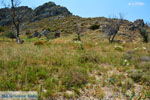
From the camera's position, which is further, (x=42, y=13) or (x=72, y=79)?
(x=42, y=13)

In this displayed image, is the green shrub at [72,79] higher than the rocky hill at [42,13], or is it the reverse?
the rocky hill at [42,13]

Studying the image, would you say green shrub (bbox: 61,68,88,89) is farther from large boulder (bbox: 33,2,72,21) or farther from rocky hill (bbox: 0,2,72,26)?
large boulder (bbox: 33,2,72,21)

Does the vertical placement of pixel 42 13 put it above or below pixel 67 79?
above

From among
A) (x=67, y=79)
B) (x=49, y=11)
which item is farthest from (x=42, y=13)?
(x=67, y=79)

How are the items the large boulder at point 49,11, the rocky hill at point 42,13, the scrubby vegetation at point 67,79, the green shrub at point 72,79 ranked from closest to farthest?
the scrubby vegetation at point 67,79, the green shrub at point 72,79, the rocky hill at point 42,13, the large boulder at point 49,11

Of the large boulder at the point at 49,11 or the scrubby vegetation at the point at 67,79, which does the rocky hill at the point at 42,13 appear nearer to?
the large boulder at the point at 49,11

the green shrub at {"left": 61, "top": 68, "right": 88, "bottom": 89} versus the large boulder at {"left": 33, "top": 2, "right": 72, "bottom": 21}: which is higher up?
the large boulder at {"left": 33, "top": 2, "right": 72, "bottom": 21}

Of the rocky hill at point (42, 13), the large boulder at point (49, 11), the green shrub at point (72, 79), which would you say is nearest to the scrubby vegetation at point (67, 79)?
the green shrub at point (72, 79)

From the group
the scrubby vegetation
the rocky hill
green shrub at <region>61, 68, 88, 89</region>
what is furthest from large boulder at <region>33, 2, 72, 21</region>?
green shrub at <region>61, 68, 88, 89</region>

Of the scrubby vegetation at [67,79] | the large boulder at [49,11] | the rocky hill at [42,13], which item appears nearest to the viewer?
the scrubby vegetation at [67,79]

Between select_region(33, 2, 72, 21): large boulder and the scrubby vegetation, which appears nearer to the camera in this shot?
the scrubby vegetation

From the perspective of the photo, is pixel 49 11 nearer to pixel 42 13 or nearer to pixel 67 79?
pixel 42 13

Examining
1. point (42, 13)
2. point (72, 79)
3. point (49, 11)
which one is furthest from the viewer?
point (42, 13)

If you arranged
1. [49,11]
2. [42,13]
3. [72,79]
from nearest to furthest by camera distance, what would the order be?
1. [72,79]
2. [49,11]
3. [42,13]
